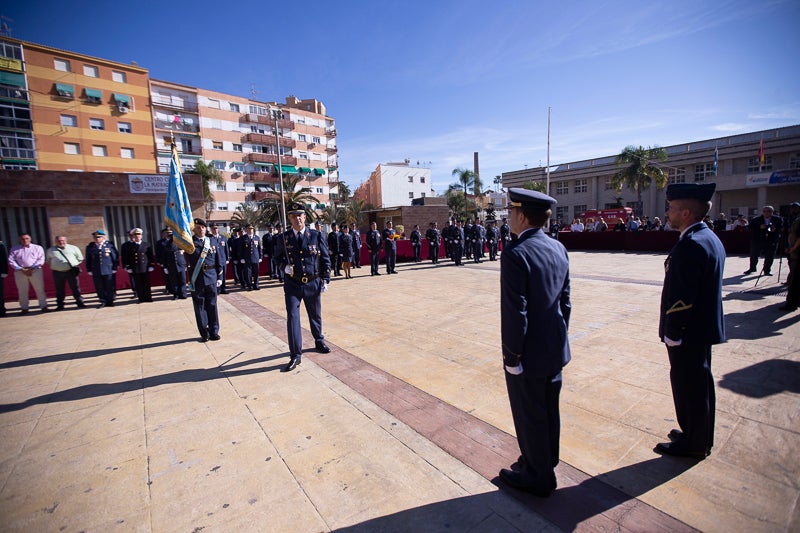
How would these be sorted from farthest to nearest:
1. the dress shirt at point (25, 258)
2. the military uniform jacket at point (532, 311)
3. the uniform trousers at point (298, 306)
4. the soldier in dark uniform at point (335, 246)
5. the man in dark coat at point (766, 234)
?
the soldier in dark uniform at point (335, 246) → the man in dark coat at point (766, 234) → the dress shirt at point (25, 258) → the uniform trousers at point (298, 306) → the military uniform jacket at point (532, 311)

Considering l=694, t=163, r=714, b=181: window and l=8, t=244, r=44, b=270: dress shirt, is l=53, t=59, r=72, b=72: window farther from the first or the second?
Result: l=694, t=163, r=714, b=181: window

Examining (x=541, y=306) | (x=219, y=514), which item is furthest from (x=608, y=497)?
(x=219, y=514)

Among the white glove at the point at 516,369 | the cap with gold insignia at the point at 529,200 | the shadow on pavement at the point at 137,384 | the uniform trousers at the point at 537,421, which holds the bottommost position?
the shadow on pavement at the point at 137,384

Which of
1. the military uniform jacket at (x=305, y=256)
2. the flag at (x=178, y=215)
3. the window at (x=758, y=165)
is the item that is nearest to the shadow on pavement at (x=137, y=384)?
the military uniform jacket at (x=305, y=256)

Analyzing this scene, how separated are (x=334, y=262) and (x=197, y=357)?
Answer: 8.59 meters

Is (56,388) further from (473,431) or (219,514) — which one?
(473,431)

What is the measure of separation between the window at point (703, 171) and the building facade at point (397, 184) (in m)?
37.9

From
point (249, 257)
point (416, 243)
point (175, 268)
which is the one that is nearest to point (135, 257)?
point (175, 268)

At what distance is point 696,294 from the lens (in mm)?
2404

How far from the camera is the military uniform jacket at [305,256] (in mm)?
4867

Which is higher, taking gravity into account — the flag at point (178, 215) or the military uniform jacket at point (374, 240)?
the flag at point (178, 215)

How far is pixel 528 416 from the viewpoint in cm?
218

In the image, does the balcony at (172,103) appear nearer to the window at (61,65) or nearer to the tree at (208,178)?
the window at (61,65)

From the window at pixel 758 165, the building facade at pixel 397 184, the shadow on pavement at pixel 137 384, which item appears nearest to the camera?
the shadow on pavement at pixel 137 384
